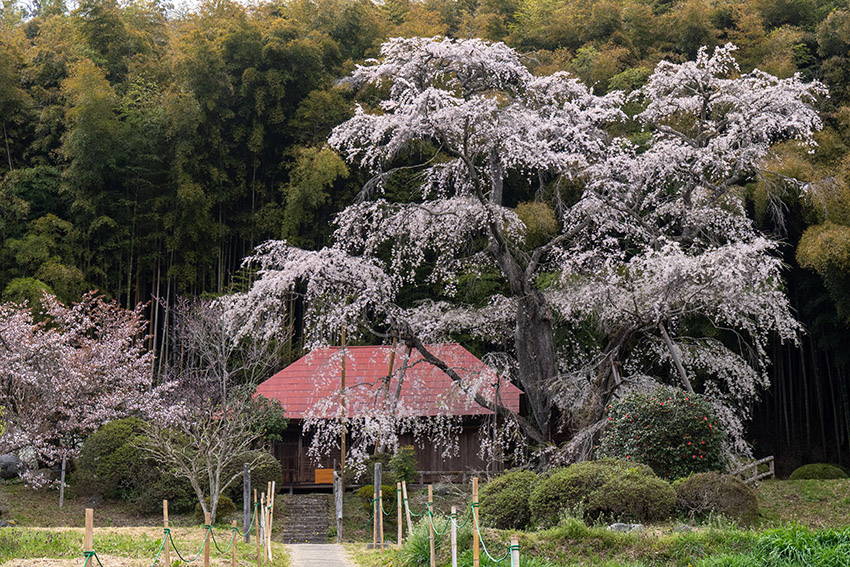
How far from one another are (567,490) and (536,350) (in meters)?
4.59

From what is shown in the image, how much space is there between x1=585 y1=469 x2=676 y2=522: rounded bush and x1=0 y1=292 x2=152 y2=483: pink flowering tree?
31.7 feet

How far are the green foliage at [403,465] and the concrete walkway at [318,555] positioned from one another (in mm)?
2496

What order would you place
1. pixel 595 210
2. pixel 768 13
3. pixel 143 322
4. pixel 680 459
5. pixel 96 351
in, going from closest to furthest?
pixel 680 459 → pixel 595 210 → pixel 96 351 → pixel 143 322 → pixel 768 13

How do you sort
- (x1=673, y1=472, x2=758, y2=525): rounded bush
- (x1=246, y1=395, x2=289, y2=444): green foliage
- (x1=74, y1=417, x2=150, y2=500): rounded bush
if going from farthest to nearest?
(x1=246, y1=395, x2=289, y2=444): green foliage < (x1=74, y1=417, x2=150, y2=500): rounded bush < (x1=673, y1=472, x2=758, y2=525): rounded bush

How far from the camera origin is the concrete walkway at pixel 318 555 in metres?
10.5

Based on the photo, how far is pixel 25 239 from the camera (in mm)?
20844

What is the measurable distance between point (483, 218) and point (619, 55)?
416 inches

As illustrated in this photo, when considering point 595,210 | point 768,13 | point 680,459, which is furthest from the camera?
point 768,13

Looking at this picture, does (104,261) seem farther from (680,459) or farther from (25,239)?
(680,459)

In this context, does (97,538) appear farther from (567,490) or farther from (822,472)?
(822,472)

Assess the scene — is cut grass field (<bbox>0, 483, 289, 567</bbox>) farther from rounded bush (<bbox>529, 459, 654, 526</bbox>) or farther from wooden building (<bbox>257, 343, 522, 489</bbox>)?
wooden building (<bbox>257, 343, 522, 489</bbox>)

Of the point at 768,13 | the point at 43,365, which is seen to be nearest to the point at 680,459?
the point at 43,365

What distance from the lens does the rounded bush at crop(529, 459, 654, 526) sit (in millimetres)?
9570

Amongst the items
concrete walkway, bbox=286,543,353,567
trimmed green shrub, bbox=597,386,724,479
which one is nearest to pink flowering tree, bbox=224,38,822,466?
trimmed green shrub, bbox=597,386,724,479
